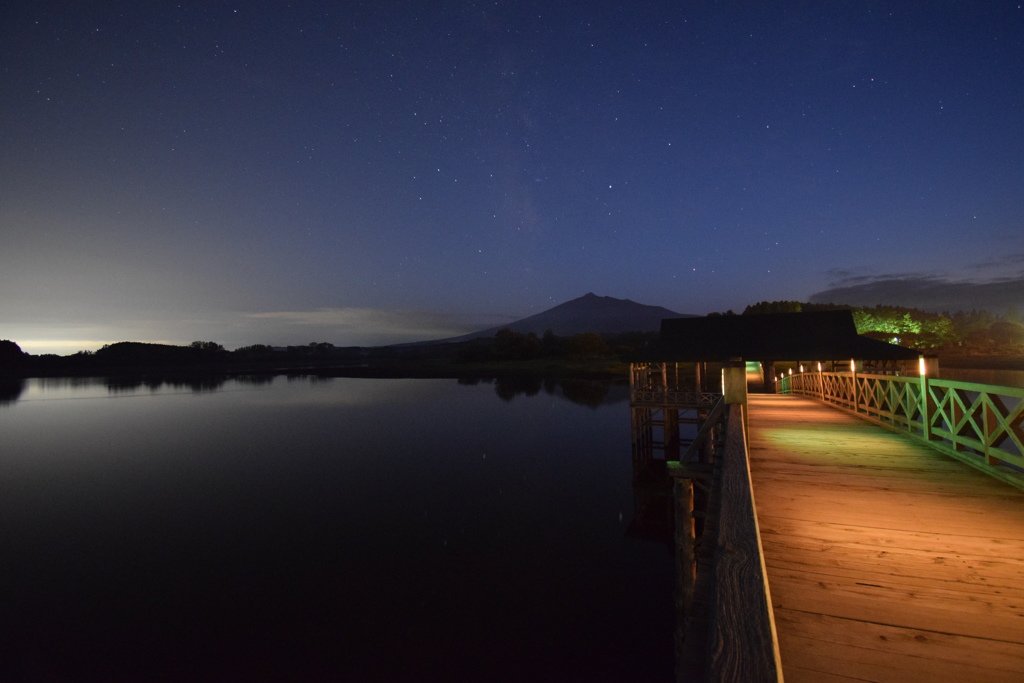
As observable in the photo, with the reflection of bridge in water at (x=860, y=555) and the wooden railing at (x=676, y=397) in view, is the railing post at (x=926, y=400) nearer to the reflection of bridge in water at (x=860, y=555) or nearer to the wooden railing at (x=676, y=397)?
the reflection of bridge in water at (x=860, y=555)

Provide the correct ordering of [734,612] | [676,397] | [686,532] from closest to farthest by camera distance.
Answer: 1. [734,612]
2. [686,532]
3. [676,397]

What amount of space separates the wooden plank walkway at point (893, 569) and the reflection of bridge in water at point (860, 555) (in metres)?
0.01

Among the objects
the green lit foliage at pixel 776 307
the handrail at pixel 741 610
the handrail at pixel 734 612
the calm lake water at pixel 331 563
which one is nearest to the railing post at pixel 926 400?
the handrail at pixel 734 612

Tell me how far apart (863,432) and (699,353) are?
10813mm

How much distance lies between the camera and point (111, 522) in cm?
1638

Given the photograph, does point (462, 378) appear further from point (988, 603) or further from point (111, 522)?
point (988, 603)

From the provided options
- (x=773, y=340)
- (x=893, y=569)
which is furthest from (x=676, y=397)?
(x=893, y=569)

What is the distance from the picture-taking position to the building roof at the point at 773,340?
57.7ft

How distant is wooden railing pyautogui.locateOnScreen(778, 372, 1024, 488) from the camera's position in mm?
4980

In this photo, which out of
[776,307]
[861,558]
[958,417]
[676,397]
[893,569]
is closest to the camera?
[893,569]

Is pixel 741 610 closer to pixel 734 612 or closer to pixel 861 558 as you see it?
pixel 734 612

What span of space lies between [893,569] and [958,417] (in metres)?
4.59

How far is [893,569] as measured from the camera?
3.26 meters

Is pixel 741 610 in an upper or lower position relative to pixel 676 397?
upper
